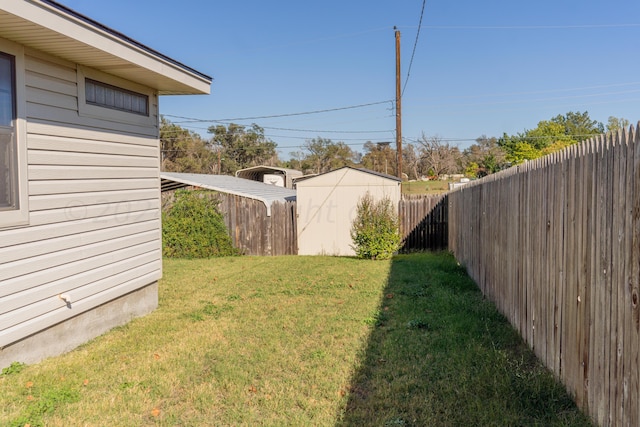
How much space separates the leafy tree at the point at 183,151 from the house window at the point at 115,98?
4291 cm

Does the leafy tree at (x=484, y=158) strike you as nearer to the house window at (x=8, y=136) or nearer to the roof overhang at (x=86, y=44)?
the roof overhang at (x=86, y=44)

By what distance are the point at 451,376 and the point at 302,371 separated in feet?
4.24

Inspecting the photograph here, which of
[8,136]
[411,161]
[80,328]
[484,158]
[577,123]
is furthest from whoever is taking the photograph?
[577,123]

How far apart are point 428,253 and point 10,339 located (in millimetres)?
10721

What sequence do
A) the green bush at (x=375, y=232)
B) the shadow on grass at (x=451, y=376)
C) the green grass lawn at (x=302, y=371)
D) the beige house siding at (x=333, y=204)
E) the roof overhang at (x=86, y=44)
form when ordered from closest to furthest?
the shadow on grass at (x=451, y=376), the green grass lawn at (x=302, y=371), the roof overhang at (x=86, y=44), the green bush at (x=375, y=232), the beige house siding at (x=333, y=204)

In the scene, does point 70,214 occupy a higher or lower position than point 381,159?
lower

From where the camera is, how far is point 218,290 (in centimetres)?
797

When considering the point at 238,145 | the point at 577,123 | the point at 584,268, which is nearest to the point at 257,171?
the point at 584,268

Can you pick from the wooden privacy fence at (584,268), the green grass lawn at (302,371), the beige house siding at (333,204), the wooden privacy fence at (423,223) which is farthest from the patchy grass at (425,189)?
the wooden privacy fence at (584,268)

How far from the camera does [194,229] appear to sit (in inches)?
527

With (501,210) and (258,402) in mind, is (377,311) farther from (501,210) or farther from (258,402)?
(258,402)

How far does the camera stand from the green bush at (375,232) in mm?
11742

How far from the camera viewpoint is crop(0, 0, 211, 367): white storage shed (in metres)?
4.06

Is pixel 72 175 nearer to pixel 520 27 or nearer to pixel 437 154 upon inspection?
pixel 520 27
